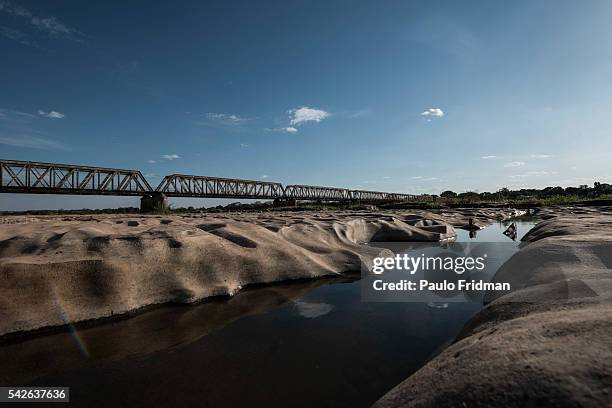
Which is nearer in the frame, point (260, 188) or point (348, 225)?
point (348, 225)

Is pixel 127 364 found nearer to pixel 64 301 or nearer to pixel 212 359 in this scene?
pixel 212 359

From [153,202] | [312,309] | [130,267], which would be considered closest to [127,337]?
[130,267]

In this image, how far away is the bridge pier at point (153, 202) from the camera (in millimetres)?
17125

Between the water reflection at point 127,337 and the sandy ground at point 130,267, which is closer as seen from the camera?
the water reflection at point 127,337

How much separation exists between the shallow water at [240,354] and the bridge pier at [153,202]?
1468 cm

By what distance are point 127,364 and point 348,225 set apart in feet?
25.2

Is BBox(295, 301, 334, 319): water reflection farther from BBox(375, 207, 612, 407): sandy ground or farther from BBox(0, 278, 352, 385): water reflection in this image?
BBox(375, 207, 612, 407): sandy ground

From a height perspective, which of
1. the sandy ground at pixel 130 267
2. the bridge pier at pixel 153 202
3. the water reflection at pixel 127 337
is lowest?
the water reflection at pixel 127 337

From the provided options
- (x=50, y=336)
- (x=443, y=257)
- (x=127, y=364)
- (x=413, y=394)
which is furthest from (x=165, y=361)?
(x=443, y=257)

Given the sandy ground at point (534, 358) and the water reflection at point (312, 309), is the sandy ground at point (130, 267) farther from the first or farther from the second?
the sandy ground at point (534, 358)

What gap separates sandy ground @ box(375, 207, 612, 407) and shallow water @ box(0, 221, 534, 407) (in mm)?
637

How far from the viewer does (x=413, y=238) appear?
36.0ft

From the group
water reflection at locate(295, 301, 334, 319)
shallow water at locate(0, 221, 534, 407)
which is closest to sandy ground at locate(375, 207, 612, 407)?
shallow water at locate(0, 221, 534, 407)

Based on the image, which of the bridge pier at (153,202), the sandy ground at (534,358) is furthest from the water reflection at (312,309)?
the bridge pier at (153,202)
